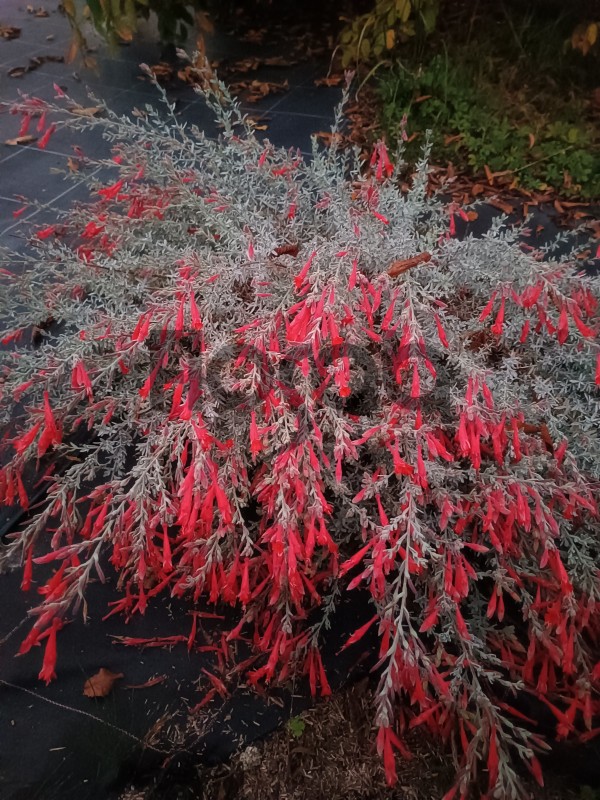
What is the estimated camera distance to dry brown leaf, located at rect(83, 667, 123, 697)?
47.9 inches

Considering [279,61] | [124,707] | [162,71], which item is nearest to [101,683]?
[124,707]

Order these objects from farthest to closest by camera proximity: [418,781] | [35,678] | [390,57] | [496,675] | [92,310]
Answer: [390,57]
[92,310]
[35,678]
[418,781]
[496,675]

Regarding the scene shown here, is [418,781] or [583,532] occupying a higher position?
[583,532]

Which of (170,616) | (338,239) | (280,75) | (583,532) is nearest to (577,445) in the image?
(583,532)

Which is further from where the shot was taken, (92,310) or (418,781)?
(92,310)

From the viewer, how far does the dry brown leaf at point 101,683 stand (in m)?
1.22

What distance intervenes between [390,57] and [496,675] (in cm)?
338

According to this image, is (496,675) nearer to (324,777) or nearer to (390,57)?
(324,777)

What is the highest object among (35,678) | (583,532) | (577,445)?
(577,445)

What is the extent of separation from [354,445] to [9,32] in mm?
4919

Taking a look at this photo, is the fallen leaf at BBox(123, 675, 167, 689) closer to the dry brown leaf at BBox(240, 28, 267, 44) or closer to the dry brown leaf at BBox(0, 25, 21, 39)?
the dry brown leaf at BBox(240, 28, 267, 44)

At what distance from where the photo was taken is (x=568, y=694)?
3.64 feet

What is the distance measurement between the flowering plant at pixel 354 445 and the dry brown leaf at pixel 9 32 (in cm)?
386

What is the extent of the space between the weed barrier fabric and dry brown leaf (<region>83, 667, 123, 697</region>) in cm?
1
